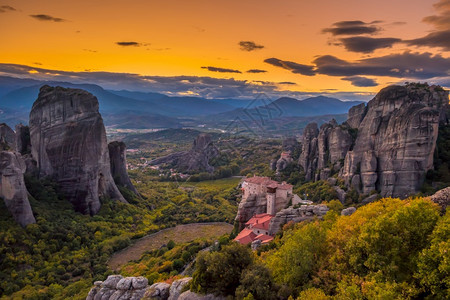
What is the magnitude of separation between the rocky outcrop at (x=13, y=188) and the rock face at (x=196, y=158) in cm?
10181

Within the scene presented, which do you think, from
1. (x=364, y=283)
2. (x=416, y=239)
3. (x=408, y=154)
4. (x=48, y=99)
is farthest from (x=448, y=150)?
(x=48, y=99)

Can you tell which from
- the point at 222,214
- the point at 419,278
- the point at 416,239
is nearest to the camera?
the point at 419,278

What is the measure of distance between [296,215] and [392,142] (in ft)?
91.7

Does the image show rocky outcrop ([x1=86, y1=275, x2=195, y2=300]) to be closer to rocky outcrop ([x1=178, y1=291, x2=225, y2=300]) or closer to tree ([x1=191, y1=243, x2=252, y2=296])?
rocky outcrop ([x1=178, y1=291, x2=225, y2=300])

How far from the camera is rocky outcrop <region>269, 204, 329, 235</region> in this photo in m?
42.7

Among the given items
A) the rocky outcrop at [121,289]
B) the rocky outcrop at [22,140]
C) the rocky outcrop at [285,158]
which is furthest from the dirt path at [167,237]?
the rocky outcrop at [285,158]

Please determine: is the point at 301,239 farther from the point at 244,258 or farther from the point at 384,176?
the point at 384,176

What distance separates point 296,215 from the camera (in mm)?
43844

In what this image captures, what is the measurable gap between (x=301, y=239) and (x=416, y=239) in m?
8.65

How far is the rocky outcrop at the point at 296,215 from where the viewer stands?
140ft

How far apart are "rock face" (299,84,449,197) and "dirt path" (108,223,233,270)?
3071 centimetres

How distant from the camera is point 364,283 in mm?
18672

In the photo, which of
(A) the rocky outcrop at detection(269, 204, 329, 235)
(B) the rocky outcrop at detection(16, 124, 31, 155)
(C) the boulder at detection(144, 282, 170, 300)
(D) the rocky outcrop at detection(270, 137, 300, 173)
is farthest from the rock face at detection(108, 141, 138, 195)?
(C) the boulder at detection(144, 282, 170, 300)

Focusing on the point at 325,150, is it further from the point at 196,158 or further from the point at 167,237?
the point at 196,158
